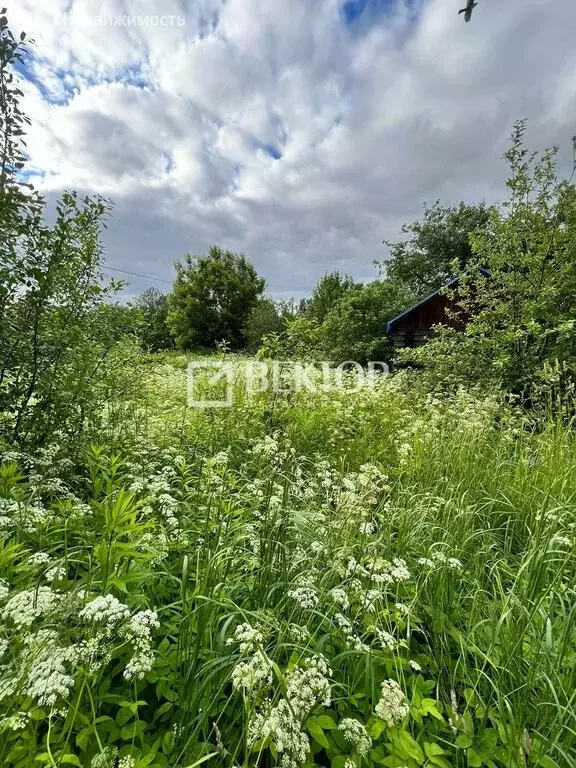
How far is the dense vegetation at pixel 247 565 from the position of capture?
3.11 feet

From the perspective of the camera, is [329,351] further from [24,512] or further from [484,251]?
[24,512]

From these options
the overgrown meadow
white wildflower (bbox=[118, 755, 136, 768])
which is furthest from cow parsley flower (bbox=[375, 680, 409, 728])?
white wildflower (bbox=[118, 755, 136, 768])

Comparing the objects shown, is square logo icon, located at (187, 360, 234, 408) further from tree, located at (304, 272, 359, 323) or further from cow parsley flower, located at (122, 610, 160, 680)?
tree, located at (304, 272, 359, 323)

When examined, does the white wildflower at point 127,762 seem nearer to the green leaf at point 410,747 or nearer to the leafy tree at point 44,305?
the green leaf at point 410,747

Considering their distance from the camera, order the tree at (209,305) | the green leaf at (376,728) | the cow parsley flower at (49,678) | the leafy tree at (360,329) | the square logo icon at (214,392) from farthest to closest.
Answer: the tree at (209,305) → the leafy tree at (360,329) → the square logo icon at (214,392) → the green leaf at (376,728) → the cow parsley flower at (49,678)

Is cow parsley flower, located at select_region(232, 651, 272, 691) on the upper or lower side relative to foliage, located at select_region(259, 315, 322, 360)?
lower

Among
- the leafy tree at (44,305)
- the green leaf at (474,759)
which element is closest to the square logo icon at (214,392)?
the leafy tree at (44,305)

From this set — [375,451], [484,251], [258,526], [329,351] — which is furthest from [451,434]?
[329,351]

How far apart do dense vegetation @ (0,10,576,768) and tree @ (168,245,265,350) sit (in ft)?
71.6

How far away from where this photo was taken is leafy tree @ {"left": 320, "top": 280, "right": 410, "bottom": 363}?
14.5 m

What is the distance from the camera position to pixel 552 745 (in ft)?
3.22

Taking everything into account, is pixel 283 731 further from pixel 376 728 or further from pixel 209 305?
pixel 209 305

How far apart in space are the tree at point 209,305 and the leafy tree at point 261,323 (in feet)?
6.62

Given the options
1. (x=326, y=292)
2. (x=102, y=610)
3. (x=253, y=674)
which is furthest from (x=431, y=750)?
(x=326, y=292)
